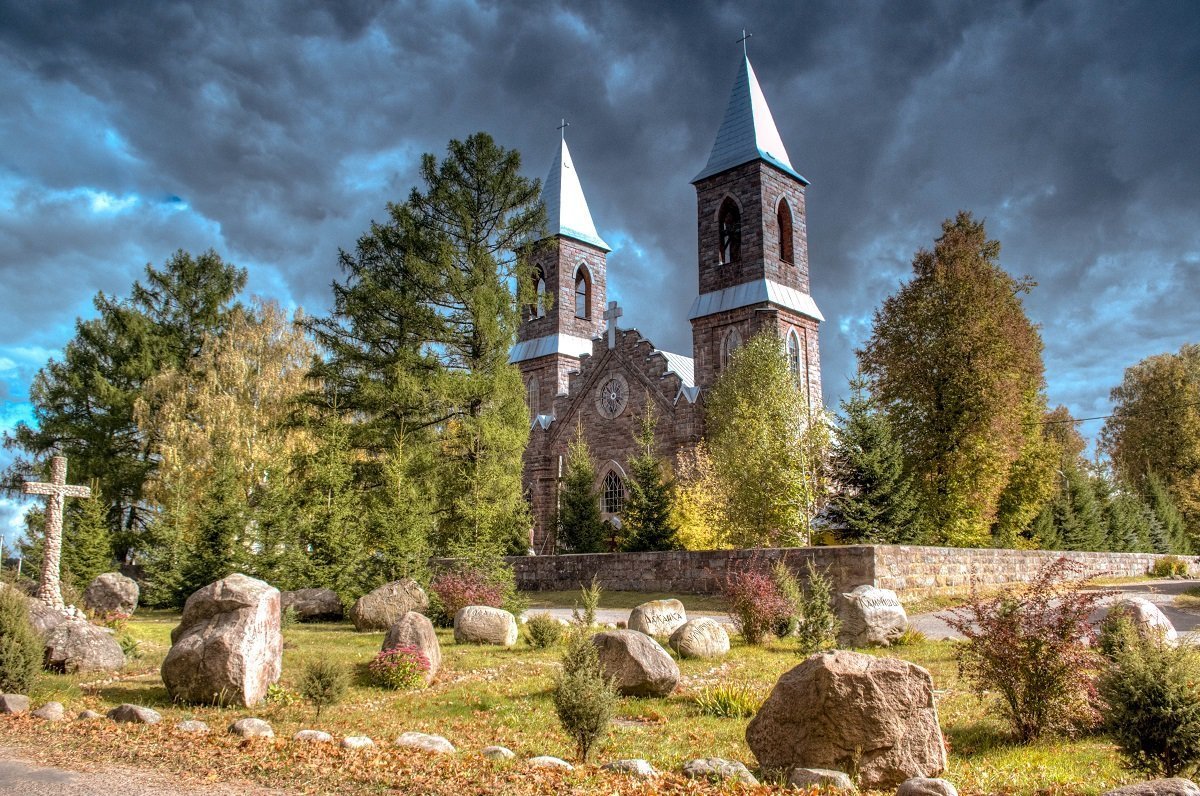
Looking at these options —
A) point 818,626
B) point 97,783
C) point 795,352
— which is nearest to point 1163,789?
point 97,783

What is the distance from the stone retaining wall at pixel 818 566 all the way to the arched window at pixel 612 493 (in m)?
14.0

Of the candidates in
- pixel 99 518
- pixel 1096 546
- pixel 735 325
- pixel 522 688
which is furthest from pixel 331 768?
pixel 1096 546

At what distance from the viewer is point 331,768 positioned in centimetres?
638

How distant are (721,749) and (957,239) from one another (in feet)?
85.0

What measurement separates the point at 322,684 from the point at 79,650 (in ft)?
15.9

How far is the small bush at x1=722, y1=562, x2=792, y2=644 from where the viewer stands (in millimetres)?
13289

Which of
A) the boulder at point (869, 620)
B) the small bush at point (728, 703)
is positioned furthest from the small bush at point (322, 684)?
the boulder at point (869, 620)

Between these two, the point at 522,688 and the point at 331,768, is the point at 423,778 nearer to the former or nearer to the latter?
the point at 331,768

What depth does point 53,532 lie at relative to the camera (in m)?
15.6

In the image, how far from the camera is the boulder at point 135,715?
8.15m

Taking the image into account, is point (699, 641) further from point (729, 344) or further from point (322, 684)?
point (729, 344)

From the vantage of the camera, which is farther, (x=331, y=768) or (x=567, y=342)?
(x=567, y=342)

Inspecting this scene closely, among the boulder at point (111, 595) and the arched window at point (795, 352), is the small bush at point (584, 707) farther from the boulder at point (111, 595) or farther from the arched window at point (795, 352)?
the arched window at point (795, 352)

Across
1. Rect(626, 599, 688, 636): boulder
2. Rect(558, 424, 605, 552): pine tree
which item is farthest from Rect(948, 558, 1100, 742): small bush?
Rect(558, 424, 605, 552): pine tree
